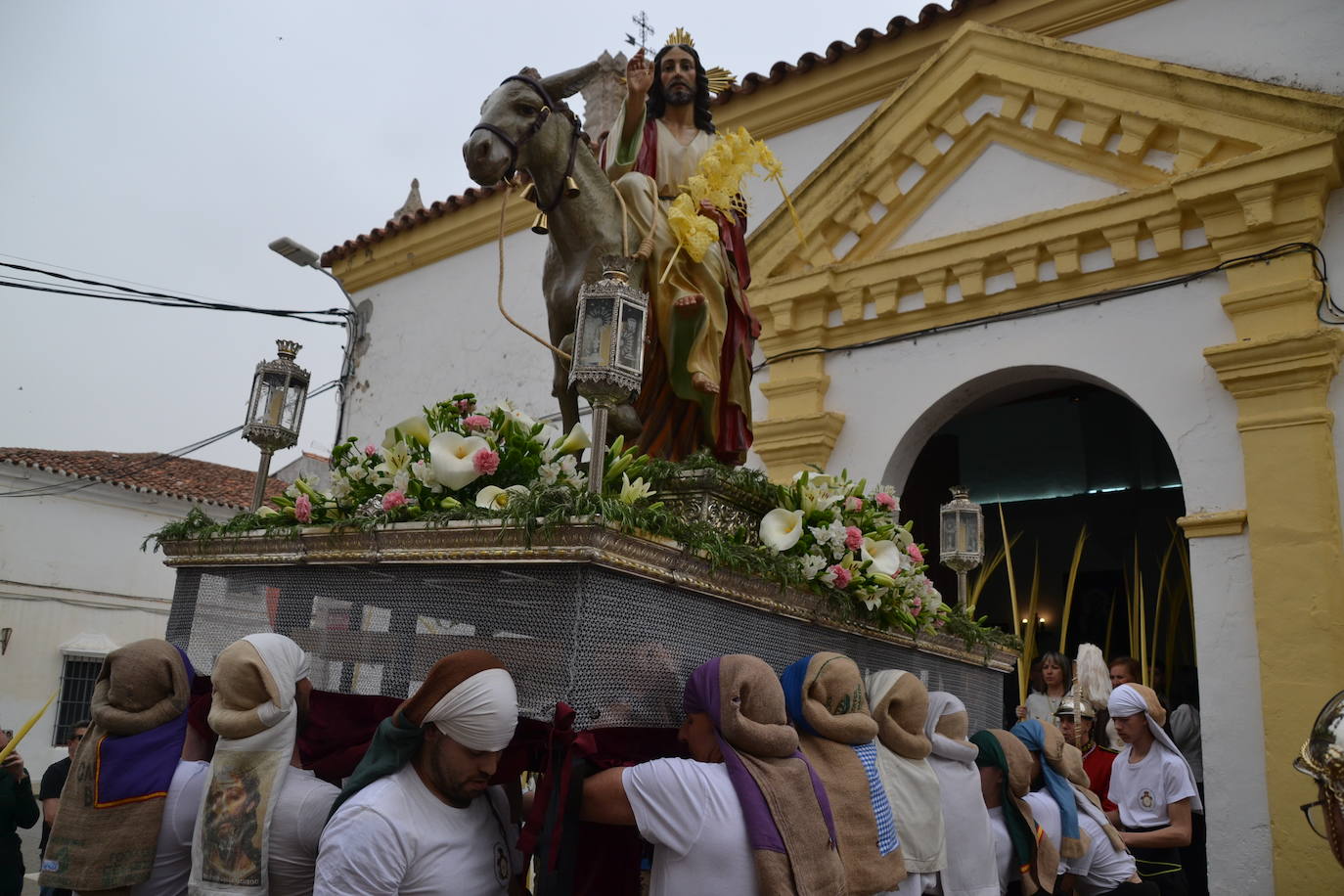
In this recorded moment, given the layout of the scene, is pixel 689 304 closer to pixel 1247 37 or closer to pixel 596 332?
pixel 596 332

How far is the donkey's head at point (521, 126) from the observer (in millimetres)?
3359

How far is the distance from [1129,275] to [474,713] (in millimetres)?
6008

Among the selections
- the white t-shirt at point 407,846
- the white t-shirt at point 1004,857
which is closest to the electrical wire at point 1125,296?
the white t-shirt at point 1004,857

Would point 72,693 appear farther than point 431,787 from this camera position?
Yes

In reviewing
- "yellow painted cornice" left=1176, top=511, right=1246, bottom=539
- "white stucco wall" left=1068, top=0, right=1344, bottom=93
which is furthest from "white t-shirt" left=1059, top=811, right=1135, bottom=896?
"white stucco wall" left=1068, top=0, right=1344, bottom=93

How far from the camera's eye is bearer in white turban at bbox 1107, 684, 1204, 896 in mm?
4832

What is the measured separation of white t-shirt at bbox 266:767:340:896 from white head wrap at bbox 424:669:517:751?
0.60 m

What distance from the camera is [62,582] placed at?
18.7 m

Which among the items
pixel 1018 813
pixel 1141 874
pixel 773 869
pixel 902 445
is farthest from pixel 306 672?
pixel 902 445

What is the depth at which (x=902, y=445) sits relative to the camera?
7715mm

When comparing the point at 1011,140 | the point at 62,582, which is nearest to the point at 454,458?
the point at 1011,140

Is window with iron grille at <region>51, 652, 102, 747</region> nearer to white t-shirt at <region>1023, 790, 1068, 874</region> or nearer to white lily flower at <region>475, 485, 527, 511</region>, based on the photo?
white t-shirt at <region>1023, 790, 1068, 874</region>

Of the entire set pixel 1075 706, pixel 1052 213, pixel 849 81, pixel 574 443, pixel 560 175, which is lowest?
pixel 1075 706

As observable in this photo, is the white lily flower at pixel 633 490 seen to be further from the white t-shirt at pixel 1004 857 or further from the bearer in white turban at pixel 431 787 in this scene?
the white t-shirt at pixel 1004 857
